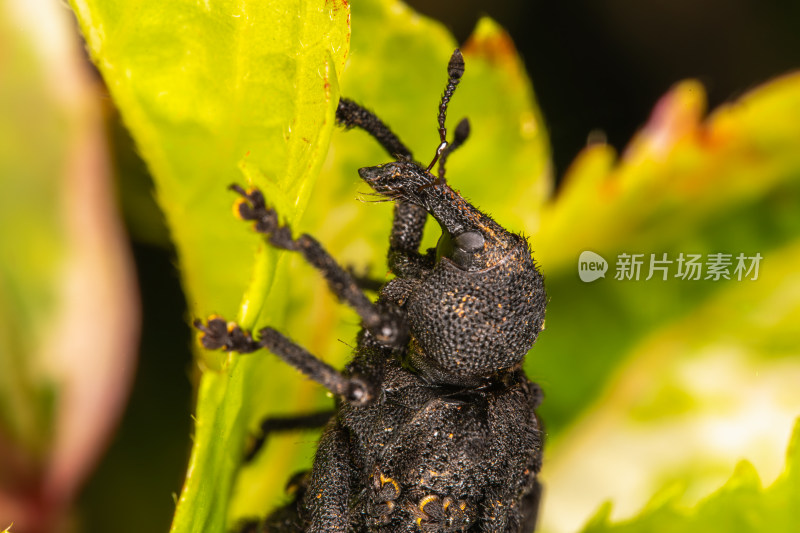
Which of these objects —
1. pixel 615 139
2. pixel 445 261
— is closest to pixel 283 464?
pixel 445 261

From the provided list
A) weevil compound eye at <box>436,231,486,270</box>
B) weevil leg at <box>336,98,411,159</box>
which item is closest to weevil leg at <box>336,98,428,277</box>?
weevil leg at <box>336,98,411,159</box>

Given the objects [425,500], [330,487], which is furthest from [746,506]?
[330,487]

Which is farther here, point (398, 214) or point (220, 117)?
point (398, 214)

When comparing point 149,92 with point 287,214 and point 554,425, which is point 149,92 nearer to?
point 287,214

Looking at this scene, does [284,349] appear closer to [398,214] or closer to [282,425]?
[282,425]

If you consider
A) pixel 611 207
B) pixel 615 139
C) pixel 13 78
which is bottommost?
pixel 13 78

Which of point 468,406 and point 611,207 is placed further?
point 611,207

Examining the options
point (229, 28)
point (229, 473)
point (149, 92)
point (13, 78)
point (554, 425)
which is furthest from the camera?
point (554, 425)
